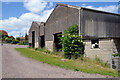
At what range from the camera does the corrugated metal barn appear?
347 inches

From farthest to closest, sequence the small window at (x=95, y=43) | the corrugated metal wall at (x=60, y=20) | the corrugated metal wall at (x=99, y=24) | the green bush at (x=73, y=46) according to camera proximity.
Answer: the corrugated metal wall at (x=60, y=20)
the corrugated metal wall at (x=99, y=24)
the green bush at (x=73, y=46)
the small window at (x=95, y=43)

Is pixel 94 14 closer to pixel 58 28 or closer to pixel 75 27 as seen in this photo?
pixel 75 27

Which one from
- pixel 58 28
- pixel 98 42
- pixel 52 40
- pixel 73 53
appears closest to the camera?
pixel 98 42

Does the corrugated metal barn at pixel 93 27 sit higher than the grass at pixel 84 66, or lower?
higher

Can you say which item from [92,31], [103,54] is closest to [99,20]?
[92,31]

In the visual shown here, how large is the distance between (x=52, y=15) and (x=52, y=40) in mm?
4280

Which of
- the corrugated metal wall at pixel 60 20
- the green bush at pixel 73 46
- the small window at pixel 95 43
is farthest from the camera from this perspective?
the corrugated metal wall at pixel 60 20

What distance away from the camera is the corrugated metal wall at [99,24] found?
11.9 metres

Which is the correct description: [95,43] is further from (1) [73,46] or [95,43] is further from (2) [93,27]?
(2) [93,27]

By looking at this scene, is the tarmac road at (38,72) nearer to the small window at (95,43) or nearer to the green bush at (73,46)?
the green bush at (73,46)

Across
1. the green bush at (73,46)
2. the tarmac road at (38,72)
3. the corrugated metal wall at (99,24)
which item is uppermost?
the corrugated metal wall at (99,24)

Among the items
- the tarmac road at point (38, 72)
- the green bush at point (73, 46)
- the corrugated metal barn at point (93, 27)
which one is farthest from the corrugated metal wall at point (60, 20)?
the tarmac road at point (38, 72)

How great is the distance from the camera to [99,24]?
12.8 m

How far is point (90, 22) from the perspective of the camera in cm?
1223
